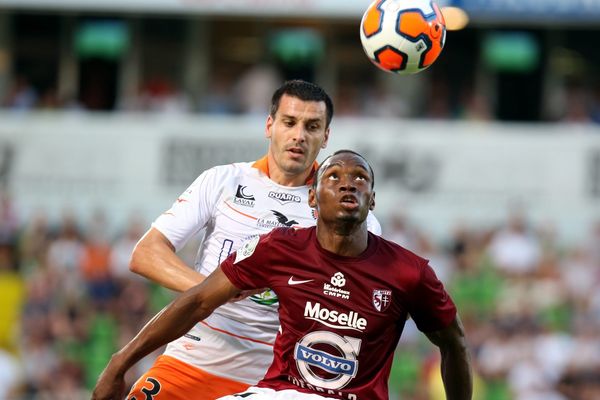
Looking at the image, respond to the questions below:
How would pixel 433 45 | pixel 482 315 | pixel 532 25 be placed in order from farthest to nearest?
pixel 532 25, pixel 482 315, pixel 433 45

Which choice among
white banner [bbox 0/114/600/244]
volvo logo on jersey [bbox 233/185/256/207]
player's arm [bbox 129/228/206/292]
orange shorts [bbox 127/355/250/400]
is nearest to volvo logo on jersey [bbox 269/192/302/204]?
volvo logo on jersey [bbox 233/185/256/207]

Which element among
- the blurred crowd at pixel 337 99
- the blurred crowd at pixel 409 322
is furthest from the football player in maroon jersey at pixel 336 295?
the blurred crowd at pixel 337 99

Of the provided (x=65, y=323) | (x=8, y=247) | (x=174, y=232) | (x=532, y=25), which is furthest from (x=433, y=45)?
(x=532, y=25)

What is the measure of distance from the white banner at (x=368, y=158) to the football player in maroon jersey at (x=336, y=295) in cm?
1287

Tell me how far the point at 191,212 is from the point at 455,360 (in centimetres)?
189

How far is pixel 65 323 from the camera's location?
15898mm

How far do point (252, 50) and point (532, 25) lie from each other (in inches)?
192

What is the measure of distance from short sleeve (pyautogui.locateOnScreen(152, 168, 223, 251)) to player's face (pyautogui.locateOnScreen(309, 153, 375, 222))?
148cm

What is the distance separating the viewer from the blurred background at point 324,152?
15.5 meters

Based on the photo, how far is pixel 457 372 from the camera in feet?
18.5

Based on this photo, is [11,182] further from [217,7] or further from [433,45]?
[433,45]

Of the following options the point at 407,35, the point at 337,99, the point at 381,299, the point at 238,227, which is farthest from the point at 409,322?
the point at 381,299

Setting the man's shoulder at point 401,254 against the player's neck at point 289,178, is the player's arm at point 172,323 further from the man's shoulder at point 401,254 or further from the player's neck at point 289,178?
the player's neck at point 289,178

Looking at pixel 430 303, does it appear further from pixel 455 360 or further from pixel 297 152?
pixel 297 152
